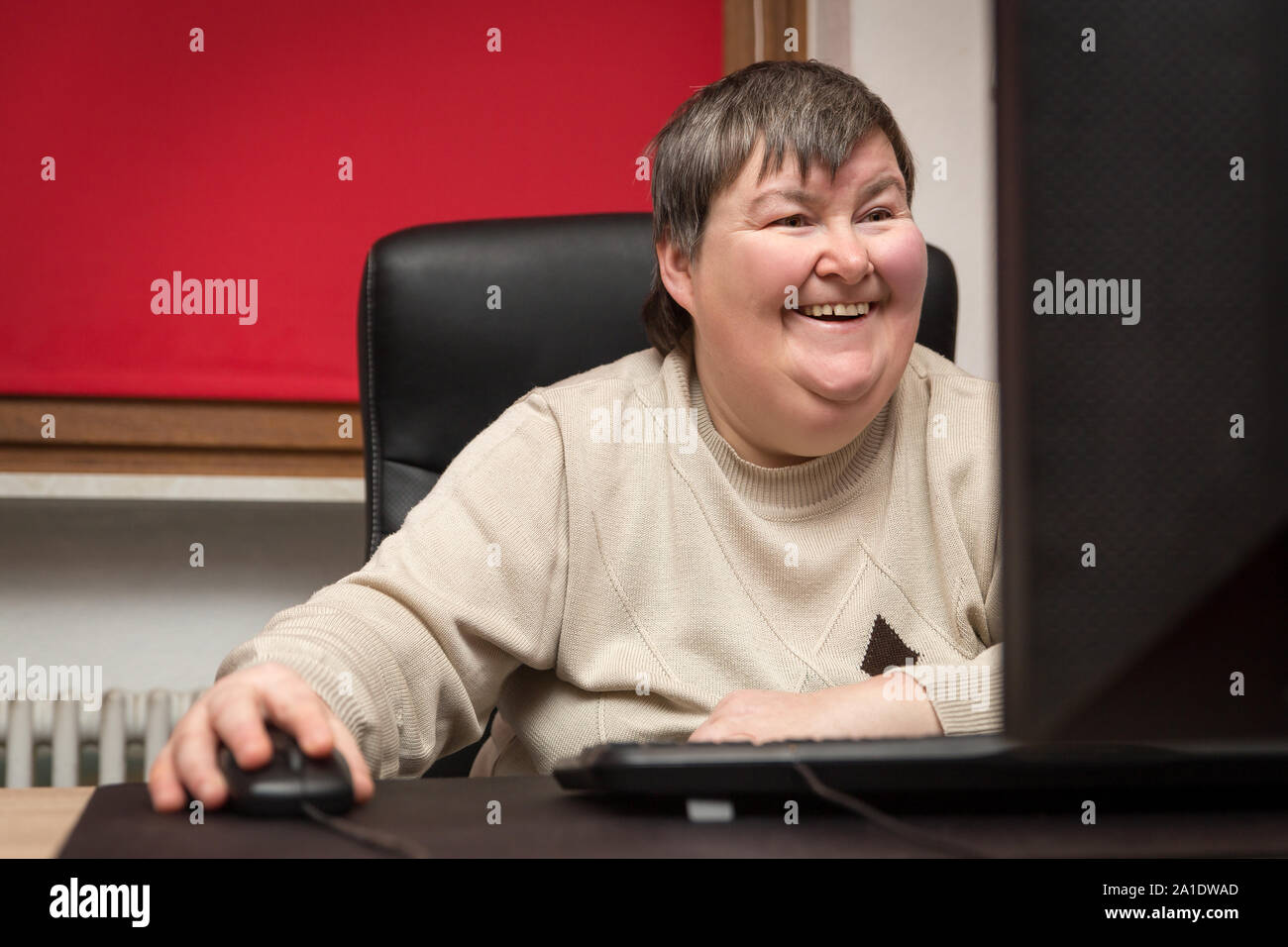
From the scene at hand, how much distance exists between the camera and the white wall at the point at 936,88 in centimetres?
196

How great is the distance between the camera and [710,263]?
105 cm

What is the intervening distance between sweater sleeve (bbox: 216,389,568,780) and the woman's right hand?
11 centimetres

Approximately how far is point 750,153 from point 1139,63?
0.66m

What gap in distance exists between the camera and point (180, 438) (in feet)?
5.96

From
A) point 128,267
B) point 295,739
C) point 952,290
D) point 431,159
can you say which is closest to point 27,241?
point 128,267

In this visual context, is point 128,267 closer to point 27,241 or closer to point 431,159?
point 27,241

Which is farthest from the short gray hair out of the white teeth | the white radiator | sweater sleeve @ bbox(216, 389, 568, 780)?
the white radiator

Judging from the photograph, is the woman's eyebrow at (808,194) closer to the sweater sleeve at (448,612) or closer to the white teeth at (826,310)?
the white teeth at (826,310)

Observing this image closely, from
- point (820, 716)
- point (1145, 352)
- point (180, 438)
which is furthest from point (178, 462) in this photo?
point (1145, 352)

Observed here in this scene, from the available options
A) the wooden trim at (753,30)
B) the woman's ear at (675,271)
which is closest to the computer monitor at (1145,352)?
the woman's ear at (675,271)

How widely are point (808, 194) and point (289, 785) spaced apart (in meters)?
0.68

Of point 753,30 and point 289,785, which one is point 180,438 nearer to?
point 753,30

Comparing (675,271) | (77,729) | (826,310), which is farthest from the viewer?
(77,729)

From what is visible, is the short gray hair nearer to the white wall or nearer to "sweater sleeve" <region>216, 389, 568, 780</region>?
"sweater sleeve" <region>216, 389, 568, 780</region>
